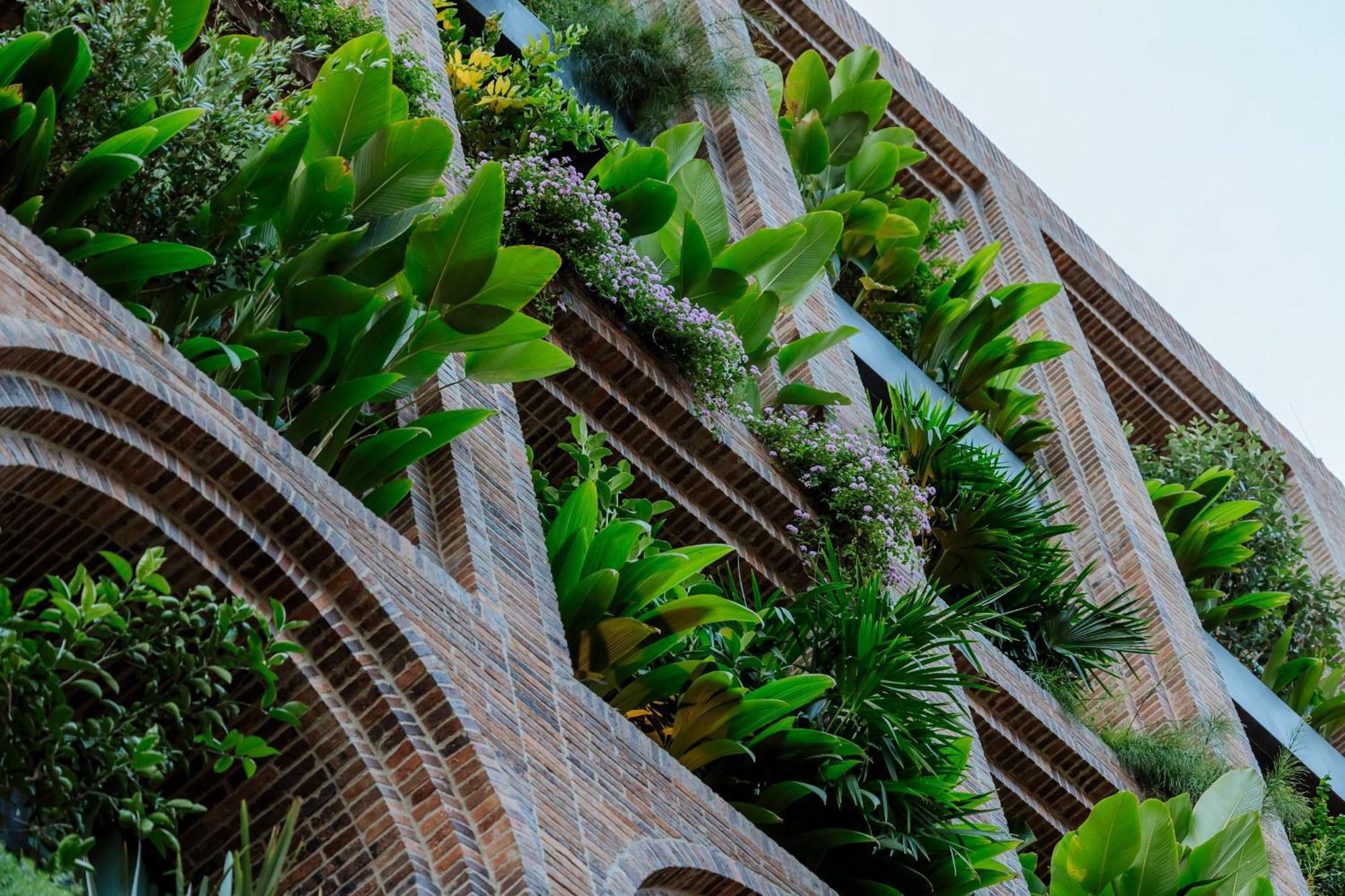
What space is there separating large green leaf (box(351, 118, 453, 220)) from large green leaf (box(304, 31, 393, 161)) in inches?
2.2

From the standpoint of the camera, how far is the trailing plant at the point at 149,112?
6.61 metres

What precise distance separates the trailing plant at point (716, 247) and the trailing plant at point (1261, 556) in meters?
5.53

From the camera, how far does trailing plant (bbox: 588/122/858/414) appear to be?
9742 mm

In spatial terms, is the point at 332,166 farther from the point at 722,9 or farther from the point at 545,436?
the point at 722,9

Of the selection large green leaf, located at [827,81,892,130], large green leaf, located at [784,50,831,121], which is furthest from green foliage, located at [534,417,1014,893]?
large green leaf, located at [784,50,831,121]

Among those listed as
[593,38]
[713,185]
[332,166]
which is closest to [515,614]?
[332,166]

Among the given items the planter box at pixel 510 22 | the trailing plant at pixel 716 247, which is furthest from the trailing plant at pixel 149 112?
the planter box at pixel 510 22

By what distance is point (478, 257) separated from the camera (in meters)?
6.88

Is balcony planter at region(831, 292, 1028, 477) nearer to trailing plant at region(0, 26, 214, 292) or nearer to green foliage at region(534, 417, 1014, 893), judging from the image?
green foliage at region(534, 417, 1014, 893)

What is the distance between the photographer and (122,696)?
591cm

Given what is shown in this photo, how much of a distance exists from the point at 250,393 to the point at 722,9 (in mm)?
7808

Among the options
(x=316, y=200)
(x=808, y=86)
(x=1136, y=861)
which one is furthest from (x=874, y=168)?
(x=316, y=200)

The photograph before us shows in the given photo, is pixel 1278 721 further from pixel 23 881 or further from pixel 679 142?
pixel 23 881

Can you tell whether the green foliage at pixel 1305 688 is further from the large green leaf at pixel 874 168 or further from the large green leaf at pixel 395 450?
the large green leaf at pixel 395 450
